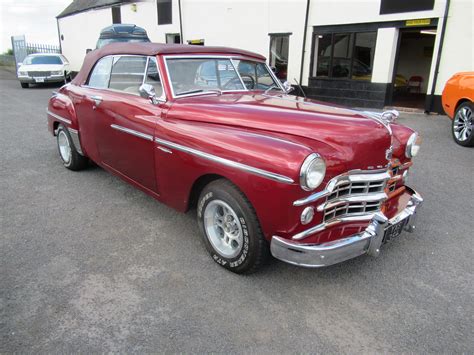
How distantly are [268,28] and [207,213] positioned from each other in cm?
1175

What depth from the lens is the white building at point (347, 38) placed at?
32.9 ft

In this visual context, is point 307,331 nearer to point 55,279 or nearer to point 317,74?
point 55,279

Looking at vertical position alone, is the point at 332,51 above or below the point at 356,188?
above

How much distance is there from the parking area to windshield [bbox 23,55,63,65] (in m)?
14.7

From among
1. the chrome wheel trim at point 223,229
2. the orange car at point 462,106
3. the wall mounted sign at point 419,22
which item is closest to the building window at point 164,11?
the wall mounted sign at point 419,22

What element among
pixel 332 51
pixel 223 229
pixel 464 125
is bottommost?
pixel 223 229

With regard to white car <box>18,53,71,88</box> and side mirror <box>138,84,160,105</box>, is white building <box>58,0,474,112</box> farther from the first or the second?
side mirror <box>138,84,160,105</box>

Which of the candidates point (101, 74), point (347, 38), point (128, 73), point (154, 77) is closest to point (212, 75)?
point (154, 77)

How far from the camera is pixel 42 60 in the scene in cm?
1688

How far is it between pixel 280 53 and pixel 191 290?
12078mm

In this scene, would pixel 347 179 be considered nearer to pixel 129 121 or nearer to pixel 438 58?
pixel 129 121

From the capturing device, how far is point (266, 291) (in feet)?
9.48

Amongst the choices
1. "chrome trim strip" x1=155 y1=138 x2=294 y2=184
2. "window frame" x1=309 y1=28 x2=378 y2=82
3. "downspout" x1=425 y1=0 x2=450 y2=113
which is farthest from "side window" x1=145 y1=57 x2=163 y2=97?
"window frame" x1=309 y1=28 x2=378 y2=82

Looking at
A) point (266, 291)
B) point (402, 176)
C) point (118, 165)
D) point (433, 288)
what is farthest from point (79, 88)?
point (433, 288)
